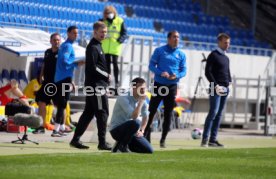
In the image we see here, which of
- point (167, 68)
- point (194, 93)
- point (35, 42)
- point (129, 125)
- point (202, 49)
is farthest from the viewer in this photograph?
point (202, 49)

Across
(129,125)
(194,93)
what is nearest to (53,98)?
(129,125)

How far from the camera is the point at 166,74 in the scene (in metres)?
16.6

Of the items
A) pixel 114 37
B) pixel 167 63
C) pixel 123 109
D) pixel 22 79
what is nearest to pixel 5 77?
pixel 22 79

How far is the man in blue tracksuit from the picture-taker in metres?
16.7

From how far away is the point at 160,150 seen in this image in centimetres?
Answer: 1559

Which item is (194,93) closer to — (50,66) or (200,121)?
(200,121)

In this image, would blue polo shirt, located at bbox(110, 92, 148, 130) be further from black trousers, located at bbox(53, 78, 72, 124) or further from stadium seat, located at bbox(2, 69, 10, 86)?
stadium seat, located at bbox(2, 69, 10, 86)

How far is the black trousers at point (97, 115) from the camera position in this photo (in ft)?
48.8

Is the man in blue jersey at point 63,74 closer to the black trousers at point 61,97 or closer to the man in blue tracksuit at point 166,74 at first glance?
the black trousers at point 61,97

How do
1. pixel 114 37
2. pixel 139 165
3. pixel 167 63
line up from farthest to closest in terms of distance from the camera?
pixel 114 37 < pixel 167 63 < pixel 139 165

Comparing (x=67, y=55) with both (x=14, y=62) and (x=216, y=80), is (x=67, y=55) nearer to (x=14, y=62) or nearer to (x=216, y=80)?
(x=216, y=80)

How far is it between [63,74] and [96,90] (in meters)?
3.16

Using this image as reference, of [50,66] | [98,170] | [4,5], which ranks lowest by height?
[98,170]

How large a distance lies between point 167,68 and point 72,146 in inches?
111
